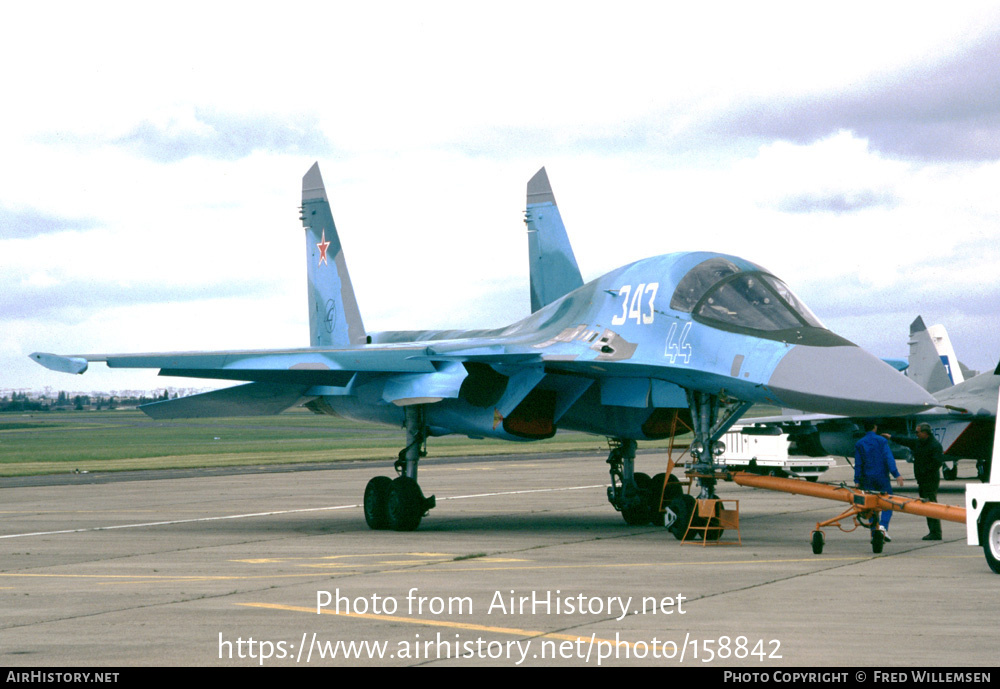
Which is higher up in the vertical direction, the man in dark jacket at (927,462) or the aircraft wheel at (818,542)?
the man in dark jacket at (927,462)

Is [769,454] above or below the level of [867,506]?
below

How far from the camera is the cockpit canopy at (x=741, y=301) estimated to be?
1356cm

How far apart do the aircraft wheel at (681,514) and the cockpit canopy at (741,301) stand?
2366 mm

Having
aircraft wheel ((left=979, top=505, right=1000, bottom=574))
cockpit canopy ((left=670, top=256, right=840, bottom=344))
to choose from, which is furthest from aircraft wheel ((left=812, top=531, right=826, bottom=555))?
cockpit canopy ((left=670, top=256, right=840, bottom=344))

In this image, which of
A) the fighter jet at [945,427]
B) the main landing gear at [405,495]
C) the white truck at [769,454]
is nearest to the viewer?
the main landing gear at [405,495]

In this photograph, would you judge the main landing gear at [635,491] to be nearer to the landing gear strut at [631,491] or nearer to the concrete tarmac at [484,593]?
the landing gear strut at [631,491]

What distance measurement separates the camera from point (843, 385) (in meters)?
12.4

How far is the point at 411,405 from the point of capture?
1639cm

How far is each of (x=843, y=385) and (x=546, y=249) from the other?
9.90m

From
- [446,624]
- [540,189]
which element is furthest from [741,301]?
[540,189]

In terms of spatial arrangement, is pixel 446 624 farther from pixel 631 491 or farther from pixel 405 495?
pixel 631 491

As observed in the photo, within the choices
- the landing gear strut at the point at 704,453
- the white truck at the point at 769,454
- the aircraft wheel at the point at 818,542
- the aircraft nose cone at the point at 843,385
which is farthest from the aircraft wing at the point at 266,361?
the white truck at the point at 769,454
